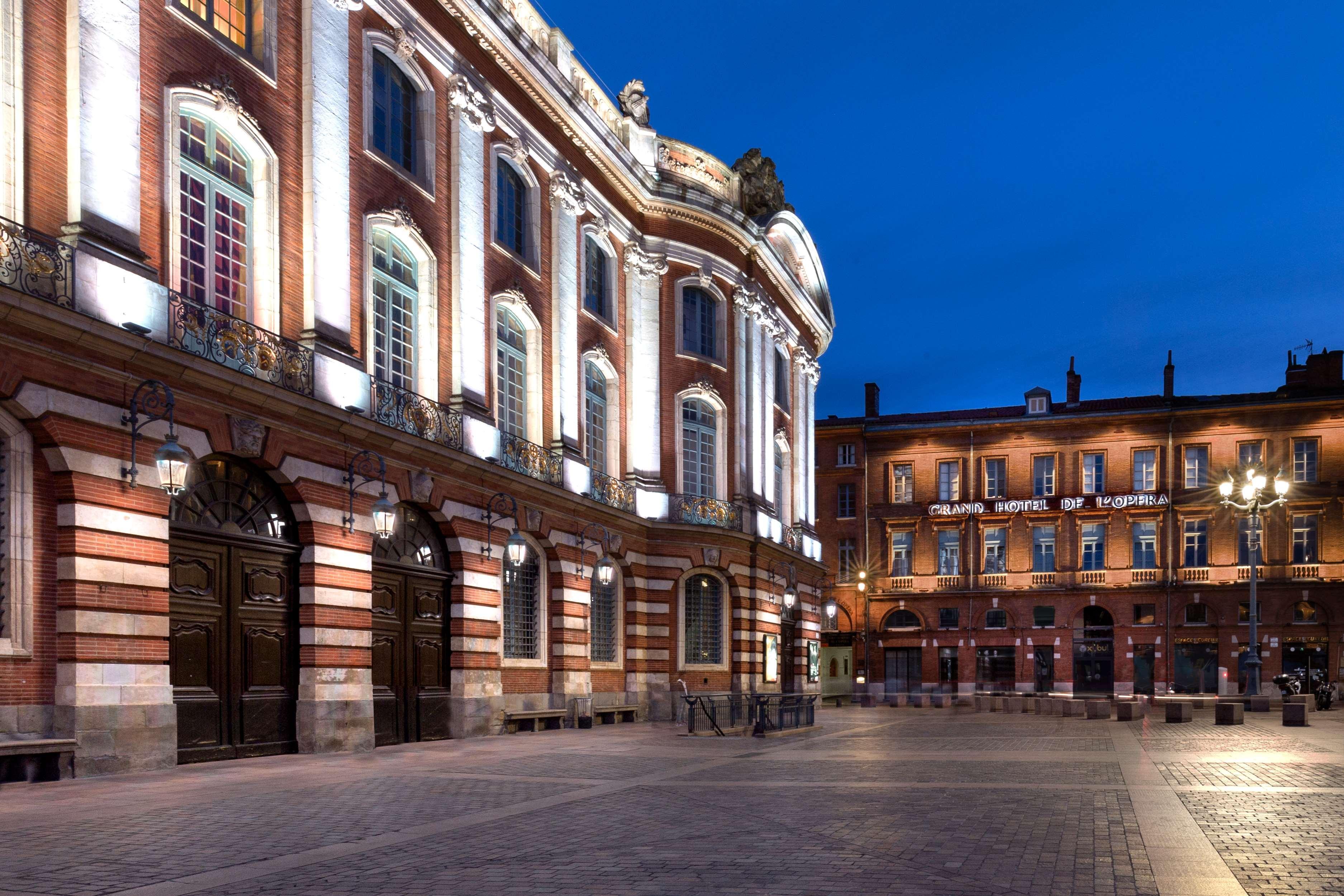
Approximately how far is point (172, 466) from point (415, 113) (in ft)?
41.8

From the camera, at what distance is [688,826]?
38.6 feet

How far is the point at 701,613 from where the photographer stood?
38656 mm

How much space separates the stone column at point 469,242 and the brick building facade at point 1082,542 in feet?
135

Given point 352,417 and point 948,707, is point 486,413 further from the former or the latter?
point 948,707

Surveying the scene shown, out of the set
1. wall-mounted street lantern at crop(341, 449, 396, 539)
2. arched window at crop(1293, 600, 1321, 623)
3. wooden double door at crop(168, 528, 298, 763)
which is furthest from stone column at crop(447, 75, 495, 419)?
arched window at crop(1293, 600, 1321, 623)

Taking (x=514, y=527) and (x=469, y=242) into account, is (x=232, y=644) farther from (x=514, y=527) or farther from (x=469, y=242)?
(x=469, y=242)

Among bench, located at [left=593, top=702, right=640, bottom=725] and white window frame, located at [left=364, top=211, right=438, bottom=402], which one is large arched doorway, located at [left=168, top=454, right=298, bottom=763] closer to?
white window frame, located at [left=364, top=211, right=438, bottom=402]

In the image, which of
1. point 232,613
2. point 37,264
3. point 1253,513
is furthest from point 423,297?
point 1253,513

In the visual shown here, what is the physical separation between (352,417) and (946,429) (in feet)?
176

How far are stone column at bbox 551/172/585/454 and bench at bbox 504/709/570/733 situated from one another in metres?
6.43

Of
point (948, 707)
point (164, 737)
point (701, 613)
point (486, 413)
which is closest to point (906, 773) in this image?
point (164, 737)

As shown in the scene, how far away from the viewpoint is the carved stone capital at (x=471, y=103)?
27.0 metres

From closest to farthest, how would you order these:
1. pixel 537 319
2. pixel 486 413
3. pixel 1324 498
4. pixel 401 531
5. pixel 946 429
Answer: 1. pixel 401 531
2. pixel 486 413
3. pixel 537 319
4. pixel 1324 498
5. pixel 946 429

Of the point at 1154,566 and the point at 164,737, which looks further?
the point at 1154,566
